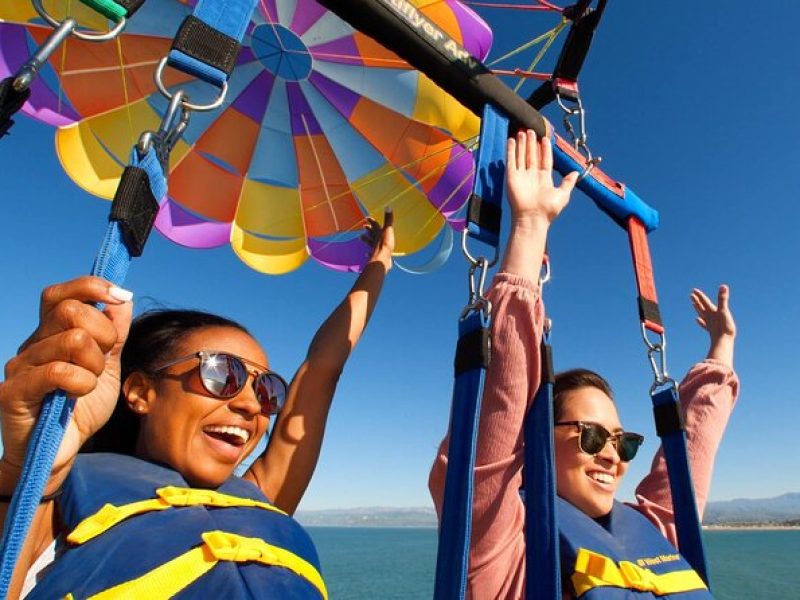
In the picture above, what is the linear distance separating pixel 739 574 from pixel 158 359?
51.3 m

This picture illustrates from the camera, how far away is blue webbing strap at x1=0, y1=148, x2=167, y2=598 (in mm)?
849

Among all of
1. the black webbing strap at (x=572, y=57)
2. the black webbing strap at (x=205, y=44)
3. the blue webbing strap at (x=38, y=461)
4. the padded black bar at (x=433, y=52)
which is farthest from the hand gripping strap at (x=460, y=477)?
the black webbing strap at (x=572, y=57)

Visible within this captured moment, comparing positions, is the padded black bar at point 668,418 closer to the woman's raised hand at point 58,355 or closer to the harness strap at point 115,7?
the woman's raised hand at point 58,355

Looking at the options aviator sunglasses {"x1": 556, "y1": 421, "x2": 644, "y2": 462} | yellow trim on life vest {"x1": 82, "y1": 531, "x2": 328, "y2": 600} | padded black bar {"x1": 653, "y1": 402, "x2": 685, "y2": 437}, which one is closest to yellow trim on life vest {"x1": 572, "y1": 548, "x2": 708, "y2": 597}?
aviator sunglasses {"x1": 556, "y1": 421, "x2": 644, "y2": 462}

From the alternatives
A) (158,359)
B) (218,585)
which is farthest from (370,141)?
(218,585)

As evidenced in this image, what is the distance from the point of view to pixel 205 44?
4.53 feet

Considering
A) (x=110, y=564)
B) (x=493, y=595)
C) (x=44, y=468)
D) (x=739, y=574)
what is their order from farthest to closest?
(x=739, y=574), (x=493, y=595), (x=110, y=564), (x=44, y=468)

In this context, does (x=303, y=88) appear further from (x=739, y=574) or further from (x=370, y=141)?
(x=739, y=574)

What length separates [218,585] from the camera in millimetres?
1293

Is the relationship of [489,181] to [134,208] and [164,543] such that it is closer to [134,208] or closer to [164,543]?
[134,208]

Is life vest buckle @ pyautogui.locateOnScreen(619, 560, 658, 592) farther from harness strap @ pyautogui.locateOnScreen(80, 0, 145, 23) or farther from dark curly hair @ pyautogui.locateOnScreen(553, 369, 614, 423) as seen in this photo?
harness strap @ pyautogui.locateOnScreen(80, 0, 145, 23)

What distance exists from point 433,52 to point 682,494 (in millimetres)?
2118

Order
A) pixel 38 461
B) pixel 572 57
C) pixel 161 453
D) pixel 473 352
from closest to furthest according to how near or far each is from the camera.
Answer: pixel 38 461, pixel 473 352, pixel 161 453, pixel 572 57

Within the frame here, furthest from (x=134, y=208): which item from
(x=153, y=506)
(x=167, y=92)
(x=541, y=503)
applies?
(x=541, y=503)
